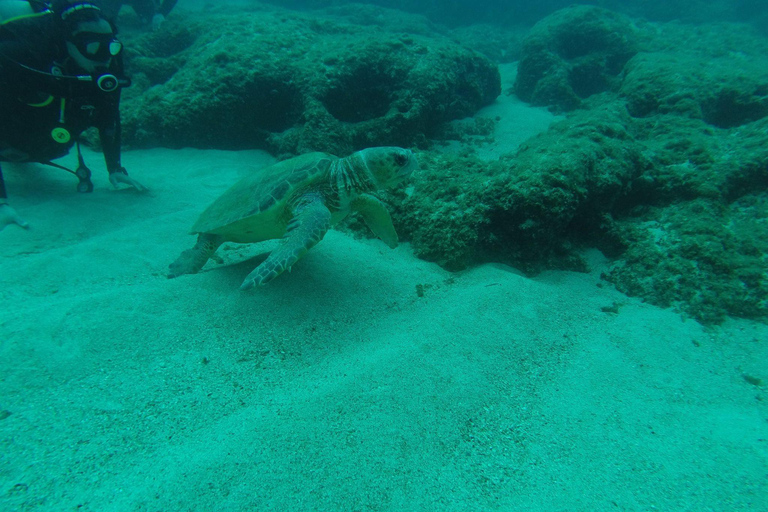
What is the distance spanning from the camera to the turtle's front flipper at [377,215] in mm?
3771

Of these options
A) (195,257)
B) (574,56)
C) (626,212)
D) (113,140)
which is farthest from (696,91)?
(113,140)

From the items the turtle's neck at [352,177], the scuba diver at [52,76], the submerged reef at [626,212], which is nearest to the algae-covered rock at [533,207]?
the submerged reef at [626,212]

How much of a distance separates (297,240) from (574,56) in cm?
1628

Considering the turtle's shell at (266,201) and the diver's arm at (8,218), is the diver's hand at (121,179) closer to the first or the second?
the diver's arm at (8,218)

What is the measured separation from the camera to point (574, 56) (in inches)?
530

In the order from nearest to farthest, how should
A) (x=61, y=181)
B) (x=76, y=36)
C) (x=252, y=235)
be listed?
(x=252, y=235), (x=76, y=36), (x=61, y=181)

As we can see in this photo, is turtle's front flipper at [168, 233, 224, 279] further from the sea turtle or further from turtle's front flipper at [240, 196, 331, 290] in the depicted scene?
turtle's front flipper at [240, 196, 331, 290]

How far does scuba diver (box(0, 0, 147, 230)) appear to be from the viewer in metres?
4.63

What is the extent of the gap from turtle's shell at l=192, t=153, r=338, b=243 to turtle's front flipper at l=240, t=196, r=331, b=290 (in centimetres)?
19

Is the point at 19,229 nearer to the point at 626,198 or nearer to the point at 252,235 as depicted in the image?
the point at 252,235

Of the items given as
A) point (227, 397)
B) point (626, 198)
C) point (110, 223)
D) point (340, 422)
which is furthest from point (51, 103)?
point (626, 198)

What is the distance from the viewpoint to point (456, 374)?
2.36 meters

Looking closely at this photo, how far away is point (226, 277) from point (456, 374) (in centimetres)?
268

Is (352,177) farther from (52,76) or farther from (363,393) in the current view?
(52,76)
